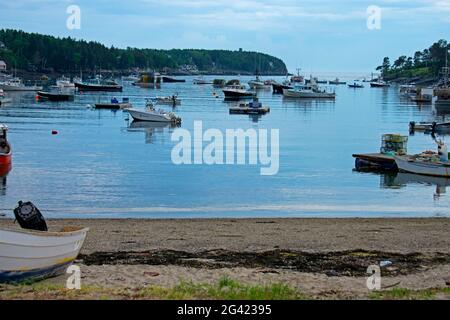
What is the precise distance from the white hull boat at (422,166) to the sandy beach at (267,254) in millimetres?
14071

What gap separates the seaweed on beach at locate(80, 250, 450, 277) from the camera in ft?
58.4

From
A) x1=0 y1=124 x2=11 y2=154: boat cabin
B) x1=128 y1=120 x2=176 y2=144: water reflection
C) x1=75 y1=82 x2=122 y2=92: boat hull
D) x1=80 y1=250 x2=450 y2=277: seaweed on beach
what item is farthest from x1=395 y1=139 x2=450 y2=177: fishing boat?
x1=75 y1=82 x2=122 y2=92: boat hull

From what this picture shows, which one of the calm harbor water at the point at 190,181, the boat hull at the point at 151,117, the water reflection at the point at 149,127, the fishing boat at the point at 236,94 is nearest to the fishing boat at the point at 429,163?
the calm harbor water at the point at 190,181

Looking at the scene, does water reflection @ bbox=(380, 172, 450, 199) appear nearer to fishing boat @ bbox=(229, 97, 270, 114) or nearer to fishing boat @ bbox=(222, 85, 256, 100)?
fishing boat @ bbox=(229, 97, 270, 114)

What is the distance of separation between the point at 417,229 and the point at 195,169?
2169cm

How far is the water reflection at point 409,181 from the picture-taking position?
39688 mm

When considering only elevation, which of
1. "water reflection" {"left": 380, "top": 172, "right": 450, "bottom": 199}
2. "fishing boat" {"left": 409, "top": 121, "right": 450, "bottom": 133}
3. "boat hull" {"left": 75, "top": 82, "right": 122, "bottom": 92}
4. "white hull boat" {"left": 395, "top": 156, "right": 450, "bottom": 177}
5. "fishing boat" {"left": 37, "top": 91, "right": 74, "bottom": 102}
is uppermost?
"boat hull" {"left": 75, "top": 82, "right": 122, "bottom": 92}

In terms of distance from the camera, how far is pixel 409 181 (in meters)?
41.4

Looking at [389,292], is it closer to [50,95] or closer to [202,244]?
[202,244]

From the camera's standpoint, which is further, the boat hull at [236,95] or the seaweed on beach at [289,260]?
the boat hull at [236,95]

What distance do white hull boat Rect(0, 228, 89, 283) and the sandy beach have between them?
1.27 feet

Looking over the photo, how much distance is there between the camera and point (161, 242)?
21.8 metres

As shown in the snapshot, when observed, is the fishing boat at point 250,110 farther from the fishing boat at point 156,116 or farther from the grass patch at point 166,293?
the grass patch at point 166,293

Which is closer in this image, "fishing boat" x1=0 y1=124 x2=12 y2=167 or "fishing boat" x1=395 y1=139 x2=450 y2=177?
"fishing boat" x1=0 y1=124 x2=12 y2=167
